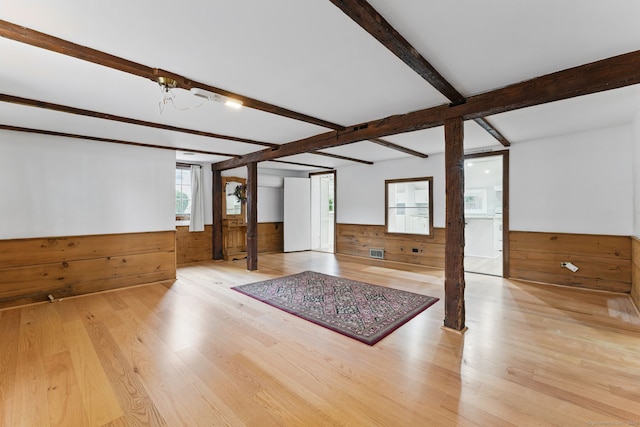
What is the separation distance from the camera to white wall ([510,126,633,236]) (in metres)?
3.81

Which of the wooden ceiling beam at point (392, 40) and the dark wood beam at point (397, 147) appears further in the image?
the dark wood beam at point (397, 147)

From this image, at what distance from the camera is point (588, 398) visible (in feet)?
5.81

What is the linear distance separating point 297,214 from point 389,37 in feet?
20.2

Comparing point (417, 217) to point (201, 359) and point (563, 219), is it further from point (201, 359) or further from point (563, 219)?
point (201, 359)

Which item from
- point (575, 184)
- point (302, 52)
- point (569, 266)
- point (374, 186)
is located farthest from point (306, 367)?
point (374, 186)

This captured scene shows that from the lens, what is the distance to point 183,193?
621 cm

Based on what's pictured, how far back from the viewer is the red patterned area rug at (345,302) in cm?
286

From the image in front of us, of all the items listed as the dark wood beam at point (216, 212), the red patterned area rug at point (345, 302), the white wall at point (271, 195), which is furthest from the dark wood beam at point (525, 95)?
the white wall at point (271, 195)

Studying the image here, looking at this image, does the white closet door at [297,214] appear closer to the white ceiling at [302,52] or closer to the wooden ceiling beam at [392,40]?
the white ceiling at [302,52]

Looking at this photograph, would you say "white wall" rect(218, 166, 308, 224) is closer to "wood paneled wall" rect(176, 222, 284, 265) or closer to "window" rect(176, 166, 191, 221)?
"wood paneled wall" rect(176, 222, 284, 265)

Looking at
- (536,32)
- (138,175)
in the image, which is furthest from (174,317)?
(536,32)

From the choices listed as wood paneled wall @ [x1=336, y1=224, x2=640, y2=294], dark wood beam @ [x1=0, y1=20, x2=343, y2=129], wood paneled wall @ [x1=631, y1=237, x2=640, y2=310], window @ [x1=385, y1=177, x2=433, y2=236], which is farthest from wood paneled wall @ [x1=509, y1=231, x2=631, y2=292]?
dark wood beam @ [x1=0, y1=20, x2=343, y2=129]

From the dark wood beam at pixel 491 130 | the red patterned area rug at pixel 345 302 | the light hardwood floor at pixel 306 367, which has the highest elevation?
the dark wood beam at pixel 491 130

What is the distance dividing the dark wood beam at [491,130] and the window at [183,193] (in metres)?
5.54
